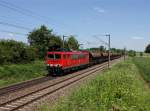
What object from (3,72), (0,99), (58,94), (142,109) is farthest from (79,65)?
(142,109)

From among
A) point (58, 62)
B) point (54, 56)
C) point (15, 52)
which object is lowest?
point (58, 62)

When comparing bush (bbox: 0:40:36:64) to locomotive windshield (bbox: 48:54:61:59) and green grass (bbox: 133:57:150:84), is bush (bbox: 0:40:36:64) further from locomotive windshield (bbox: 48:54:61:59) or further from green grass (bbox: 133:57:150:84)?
green grass (bbox: 133:57:150:84)

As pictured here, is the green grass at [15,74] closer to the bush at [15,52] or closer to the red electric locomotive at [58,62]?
the red electric locomotive at [58,62]

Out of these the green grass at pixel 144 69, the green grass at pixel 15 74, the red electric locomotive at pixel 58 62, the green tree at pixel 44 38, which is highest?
the green tree at pixel 44 38

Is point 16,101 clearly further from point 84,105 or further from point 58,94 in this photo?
point 84,105

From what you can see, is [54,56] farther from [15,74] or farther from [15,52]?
[15,52]

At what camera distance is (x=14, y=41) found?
4494cm

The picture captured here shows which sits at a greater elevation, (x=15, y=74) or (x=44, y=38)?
(x=44, y=38)

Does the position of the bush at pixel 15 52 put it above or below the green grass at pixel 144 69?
above

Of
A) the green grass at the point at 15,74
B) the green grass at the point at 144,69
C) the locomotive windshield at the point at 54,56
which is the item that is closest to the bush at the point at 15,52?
the green grass at the point at 15,74

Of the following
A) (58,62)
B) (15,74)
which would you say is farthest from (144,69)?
(15,74)

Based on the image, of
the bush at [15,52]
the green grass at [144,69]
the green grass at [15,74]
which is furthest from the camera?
the green grass at [144,69]

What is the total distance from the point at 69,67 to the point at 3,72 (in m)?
10.1

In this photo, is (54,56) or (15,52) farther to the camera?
(15,52)
